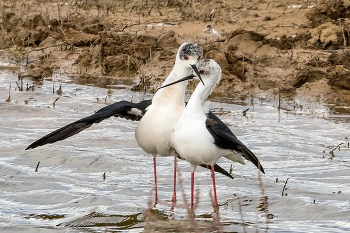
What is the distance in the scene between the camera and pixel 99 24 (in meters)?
13.5

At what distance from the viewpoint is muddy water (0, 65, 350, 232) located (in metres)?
5.99

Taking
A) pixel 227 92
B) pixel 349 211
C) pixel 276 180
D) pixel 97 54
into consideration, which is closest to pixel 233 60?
pixel 227 92

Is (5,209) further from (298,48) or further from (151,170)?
(298,48)

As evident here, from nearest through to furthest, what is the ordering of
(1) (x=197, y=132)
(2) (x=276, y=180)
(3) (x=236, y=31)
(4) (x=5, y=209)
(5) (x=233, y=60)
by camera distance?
(1) (x=197, y=132)
(4) (x=5, y=209)
(2) (x=276, y=180)
(5) (x=233, y=60)
(3) (x=236, y=31)

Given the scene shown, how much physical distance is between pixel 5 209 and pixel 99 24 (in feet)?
25.6

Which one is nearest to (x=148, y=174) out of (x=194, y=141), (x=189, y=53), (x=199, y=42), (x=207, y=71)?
(x=189, y=53)

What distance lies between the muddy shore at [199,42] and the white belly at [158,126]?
14.2ft

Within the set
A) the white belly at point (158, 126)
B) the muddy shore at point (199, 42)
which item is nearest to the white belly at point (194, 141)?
the white belly at point (158, 126)

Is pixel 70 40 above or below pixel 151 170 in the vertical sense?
above

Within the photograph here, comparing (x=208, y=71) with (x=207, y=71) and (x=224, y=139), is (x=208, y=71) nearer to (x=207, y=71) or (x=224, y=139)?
(x=207, y=71)

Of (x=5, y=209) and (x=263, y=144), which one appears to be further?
(x=263, y=144)

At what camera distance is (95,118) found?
19.3ft

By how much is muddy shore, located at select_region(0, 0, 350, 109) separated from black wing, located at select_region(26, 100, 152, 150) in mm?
4263

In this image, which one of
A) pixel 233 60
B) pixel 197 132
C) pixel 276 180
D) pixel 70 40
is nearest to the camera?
pixel 197 132
